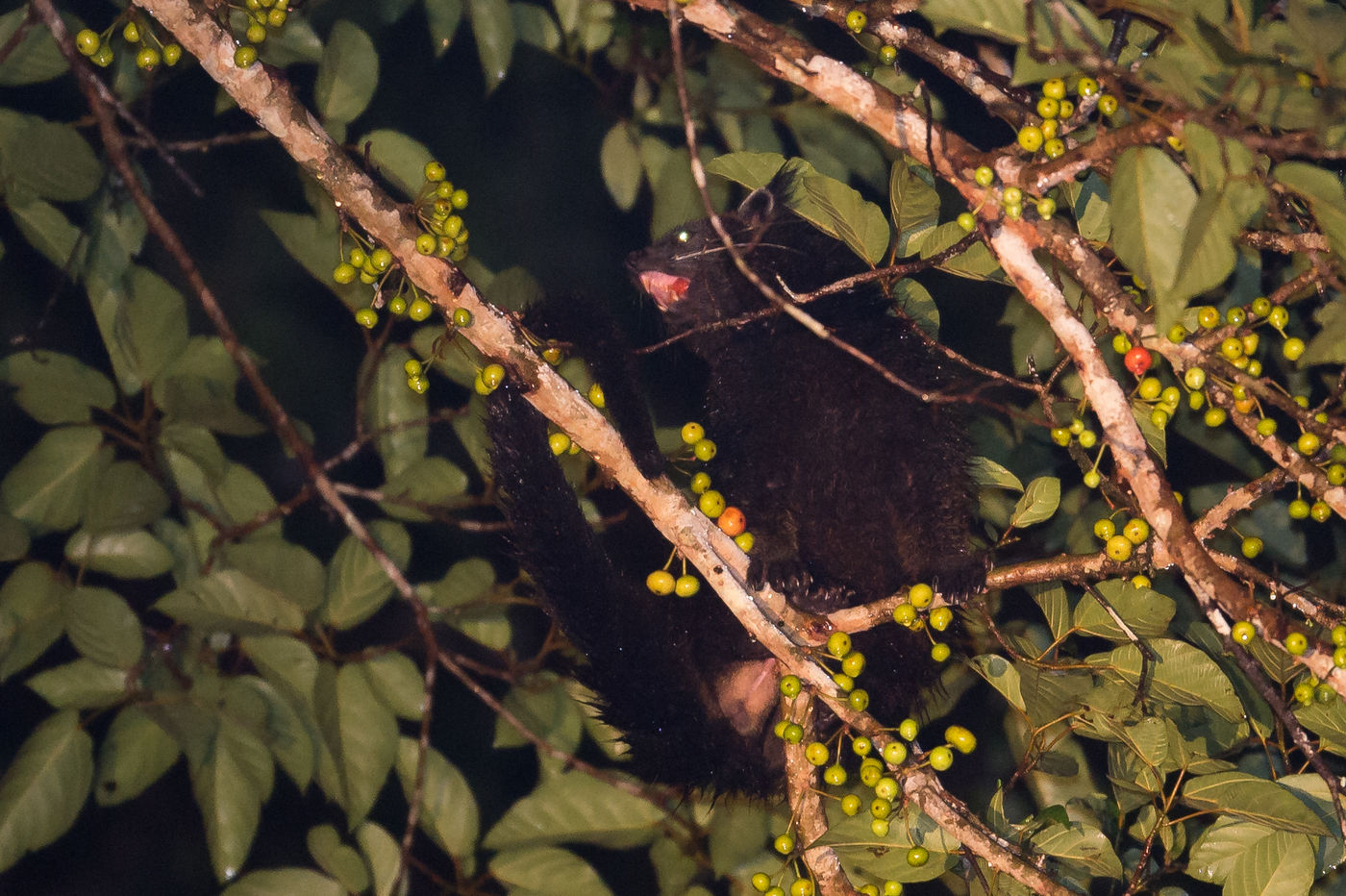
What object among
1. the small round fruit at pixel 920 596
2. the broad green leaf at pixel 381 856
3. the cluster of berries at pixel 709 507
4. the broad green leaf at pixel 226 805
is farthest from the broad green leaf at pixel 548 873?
the small round fruit at pixel 920 596

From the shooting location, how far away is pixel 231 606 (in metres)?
1.55

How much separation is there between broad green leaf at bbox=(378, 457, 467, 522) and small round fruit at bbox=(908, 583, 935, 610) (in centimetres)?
87

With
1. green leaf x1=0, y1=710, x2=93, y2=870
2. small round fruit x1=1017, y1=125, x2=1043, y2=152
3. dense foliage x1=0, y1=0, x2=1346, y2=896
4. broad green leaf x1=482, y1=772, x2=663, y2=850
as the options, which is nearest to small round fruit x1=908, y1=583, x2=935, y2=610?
dense foliage x1=0, y1=0, x2=1346, y2=896

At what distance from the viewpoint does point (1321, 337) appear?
3.01 ft

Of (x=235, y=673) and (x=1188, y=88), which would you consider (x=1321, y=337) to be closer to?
(x=1188, y=88)

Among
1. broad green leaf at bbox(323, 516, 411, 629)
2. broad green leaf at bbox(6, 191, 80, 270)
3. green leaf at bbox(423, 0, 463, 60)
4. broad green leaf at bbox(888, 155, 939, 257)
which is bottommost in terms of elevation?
broad green leaf at bbox(323, 516, 411, 629)

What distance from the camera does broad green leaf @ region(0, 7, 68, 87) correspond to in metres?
1.49

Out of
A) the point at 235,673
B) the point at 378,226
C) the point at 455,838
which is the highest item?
the point at 378,226

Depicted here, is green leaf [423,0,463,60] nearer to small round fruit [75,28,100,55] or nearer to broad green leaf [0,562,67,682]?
small round fruit [75,28,100,55]

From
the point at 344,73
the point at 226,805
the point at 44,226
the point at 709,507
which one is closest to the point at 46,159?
the point at 44,226

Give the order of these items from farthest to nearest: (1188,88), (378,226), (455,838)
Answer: (455,838) → (378,226) → (1188,88)

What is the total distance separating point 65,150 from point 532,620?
1.20m

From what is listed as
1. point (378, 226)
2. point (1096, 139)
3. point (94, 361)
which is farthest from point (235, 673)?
point (1096, 139)

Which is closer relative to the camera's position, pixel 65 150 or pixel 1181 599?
pixel 65 150
